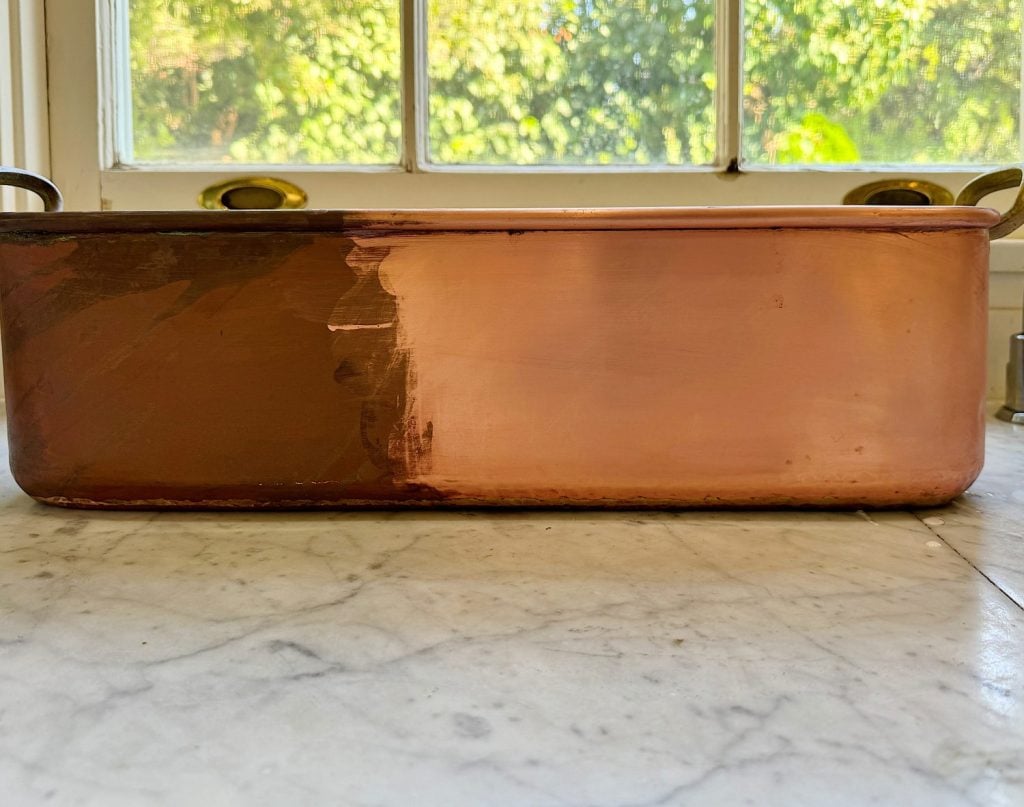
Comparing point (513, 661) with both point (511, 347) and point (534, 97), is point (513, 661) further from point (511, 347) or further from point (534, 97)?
point (534, 97)

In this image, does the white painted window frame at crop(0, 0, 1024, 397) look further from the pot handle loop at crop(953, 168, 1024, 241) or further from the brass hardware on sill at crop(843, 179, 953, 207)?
the pot handle loop at crop(953, 168, 1024, 241)

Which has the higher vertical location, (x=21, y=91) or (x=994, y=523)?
(x=21, y=91)

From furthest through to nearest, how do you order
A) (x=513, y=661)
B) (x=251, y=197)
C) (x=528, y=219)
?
(x=251, y=197)
(x=528, y=219)
(x=513, y=661)

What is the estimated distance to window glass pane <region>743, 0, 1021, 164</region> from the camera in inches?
41.0

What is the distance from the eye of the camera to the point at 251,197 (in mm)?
824

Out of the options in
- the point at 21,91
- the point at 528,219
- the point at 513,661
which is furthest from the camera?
the point at 21,91

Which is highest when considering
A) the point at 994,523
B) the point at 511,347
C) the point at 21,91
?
the point at 21,91

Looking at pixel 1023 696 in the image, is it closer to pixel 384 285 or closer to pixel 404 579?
pixel 404 579

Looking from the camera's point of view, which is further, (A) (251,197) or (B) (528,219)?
(A) (251,197)

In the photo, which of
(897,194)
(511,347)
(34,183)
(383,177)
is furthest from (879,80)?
(34,183)

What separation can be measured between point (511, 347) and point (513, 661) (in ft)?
0.82

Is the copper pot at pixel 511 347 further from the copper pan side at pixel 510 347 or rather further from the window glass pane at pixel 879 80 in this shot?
the window glass pane at pixel 879 80

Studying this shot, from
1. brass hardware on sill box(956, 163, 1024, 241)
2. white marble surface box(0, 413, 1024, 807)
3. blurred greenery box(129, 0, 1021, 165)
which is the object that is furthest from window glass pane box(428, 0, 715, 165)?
white marble surface box(0, 413, 1024, 807)

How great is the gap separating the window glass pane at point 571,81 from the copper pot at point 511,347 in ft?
1.67
